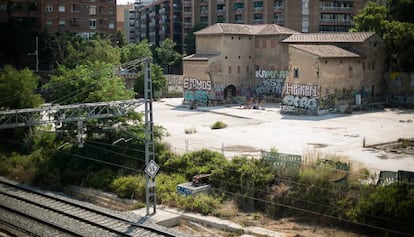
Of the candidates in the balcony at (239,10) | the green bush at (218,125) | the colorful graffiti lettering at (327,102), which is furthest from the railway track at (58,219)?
the balcony at (239,10)

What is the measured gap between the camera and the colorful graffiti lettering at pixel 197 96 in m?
55.4

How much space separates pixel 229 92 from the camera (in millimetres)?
57312

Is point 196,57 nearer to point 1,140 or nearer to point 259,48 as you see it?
point 259,48

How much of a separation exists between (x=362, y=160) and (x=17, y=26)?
51.9 meters

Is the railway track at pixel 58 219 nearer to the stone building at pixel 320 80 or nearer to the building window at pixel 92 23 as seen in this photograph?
the stone building at pixel 320 80

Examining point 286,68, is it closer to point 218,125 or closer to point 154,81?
point 154,81

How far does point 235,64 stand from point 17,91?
25.8m

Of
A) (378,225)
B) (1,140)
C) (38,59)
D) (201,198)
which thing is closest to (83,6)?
(38,59)

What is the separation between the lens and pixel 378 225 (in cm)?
2092

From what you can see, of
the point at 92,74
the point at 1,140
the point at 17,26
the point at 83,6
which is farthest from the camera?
the point at 83,6

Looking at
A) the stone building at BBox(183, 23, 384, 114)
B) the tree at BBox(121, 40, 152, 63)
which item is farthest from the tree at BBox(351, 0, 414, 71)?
the tree at BBox(121, 40, 152, 63)

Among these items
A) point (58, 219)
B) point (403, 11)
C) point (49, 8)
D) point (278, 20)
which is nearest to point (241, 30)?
point (403, 11)

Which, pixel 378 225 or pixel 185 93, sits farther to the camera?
pixel 185 93

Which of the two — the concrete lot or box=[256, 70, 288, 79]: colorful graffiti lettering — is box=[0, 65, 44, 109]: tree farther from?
box=[256, 70, 288, 79]: colorful graffiti lettering
